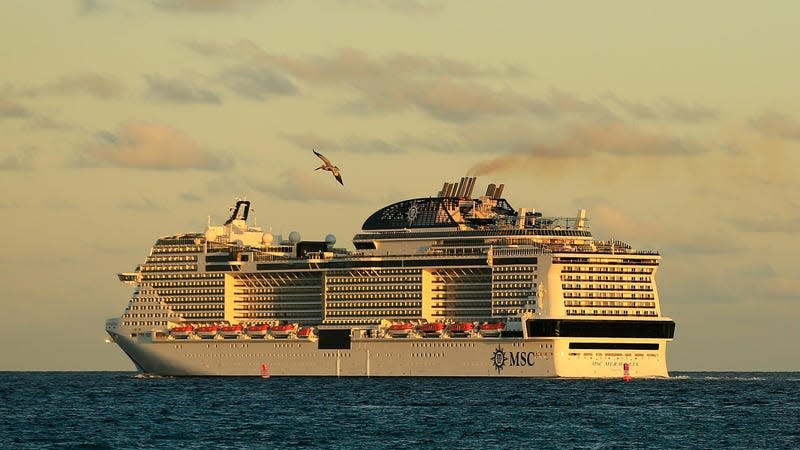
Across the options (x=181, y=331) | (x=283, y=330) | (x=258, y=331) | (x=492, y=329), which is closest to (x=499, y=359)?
(x=492, y=329)

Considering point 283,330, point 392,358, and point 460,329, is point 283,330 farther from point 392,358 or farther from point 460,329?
point 460,329

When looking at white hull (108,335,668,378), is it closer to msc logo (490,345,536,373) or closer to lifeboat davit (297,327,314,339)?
msc logo (490,345,536,373)

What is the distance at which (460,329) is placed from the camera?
140m

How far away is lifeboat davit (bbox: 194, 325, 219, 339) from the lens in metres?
155

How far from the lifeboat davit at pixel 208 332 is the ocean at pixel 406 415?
9.21m

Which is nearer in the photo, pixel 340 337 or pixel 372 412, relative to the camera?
pixel 372 412

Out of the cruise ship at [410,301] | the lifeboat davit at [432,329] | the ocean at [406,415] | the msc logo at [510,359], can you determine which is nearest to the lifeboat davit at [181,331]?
the cruise ship at [410,301]

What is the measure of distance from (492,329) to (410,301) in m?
10.6

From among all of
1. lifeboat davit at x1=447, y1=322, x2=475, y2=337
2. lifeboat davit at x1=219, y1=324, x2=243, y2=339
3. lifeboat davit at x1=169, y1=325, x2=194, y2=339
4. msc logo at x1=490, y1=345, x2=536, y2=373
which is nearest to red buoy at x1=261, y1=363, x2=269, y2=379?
lifeboat davit at x1=219, y1=324, x2=243, y2=339

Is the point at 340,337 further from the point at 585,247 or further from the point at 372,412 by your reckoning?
the point at 372,412

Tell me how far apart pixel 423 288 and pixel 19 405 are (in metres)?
36.7

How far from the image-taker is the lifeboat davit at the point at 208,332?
155000 millimetres

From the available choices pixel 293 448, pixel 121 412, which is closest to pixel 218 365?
pixel 121 412

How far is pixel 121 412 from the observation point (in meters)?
113
